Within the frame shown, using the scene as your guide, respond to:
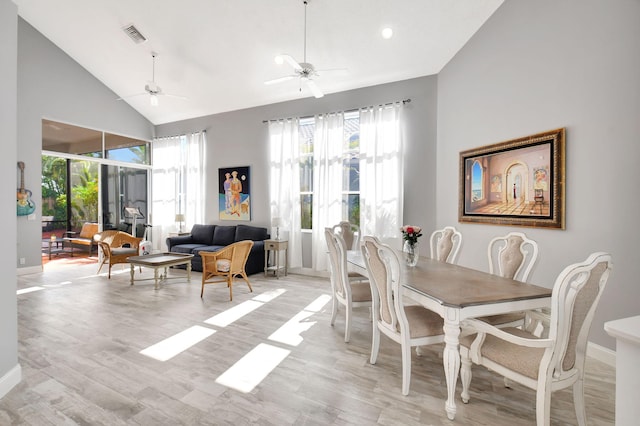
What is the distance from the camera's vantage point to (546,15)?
3.22 meters

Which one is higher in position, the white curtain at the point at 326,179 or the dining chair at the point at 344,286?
the white curtain at the point at 326,179

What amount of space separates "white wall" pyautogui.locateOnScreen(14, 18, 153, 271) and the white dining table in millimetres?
6752

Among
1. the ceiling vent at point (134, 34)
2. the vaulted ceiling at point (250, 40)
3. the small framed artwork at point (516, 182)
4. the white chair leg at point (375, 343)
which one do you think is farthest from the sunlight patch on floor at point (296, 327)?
the ceiling vent at point (134, 34)

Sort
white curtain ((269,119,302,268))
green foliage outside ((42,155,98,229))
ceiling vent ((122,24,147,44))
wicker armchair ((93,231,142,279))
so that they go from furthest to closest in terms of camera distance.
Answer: green foliage outside ((42,155,98,229)) → white curtain ((269,119,302,268)) → wicker armchair ((93,231,142,279)) → ceiling vent ((122,24,147,44))

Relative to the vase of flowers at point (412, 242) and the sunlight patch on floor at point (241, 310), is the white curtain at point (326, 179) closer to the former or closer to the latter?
the sunlight patch on floor at point (241, 310)

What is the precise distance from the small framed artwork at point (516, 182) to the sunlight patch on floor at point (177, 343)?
3607 mm

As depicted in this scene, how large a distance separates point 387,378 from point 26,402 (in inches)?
96.4

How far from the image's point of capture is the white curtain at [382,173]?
203 inches

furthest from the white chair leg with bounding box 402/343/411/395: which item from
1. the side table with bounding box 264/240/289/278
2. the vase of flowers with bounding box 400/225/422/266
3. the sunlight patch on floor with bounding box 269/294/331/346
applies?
the side table with bounding box 264/240/289/278

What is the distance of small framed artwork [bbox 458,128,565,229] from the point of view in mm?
3121

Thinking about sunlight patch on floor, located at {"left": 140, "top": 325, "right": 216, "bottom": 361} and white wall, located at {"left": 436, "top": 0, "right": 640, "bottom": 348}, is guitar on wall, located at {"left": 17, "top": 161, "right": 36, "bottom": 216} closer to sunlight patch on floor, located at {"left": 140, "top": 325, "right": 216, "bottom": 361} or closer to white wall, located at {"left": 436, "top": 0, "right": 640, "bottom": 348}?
sunlight patch on floor, located at {"left": 140, "top": 325, "right": 216, "bottom": 361}

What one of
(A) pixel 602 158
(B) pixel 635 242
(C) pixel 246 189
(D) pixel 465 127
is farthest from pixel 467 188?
(C) pixel 246 189

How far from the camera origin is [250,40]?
16.0ft

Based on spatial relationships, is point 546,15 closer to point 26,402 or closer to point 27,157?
point 26,402
